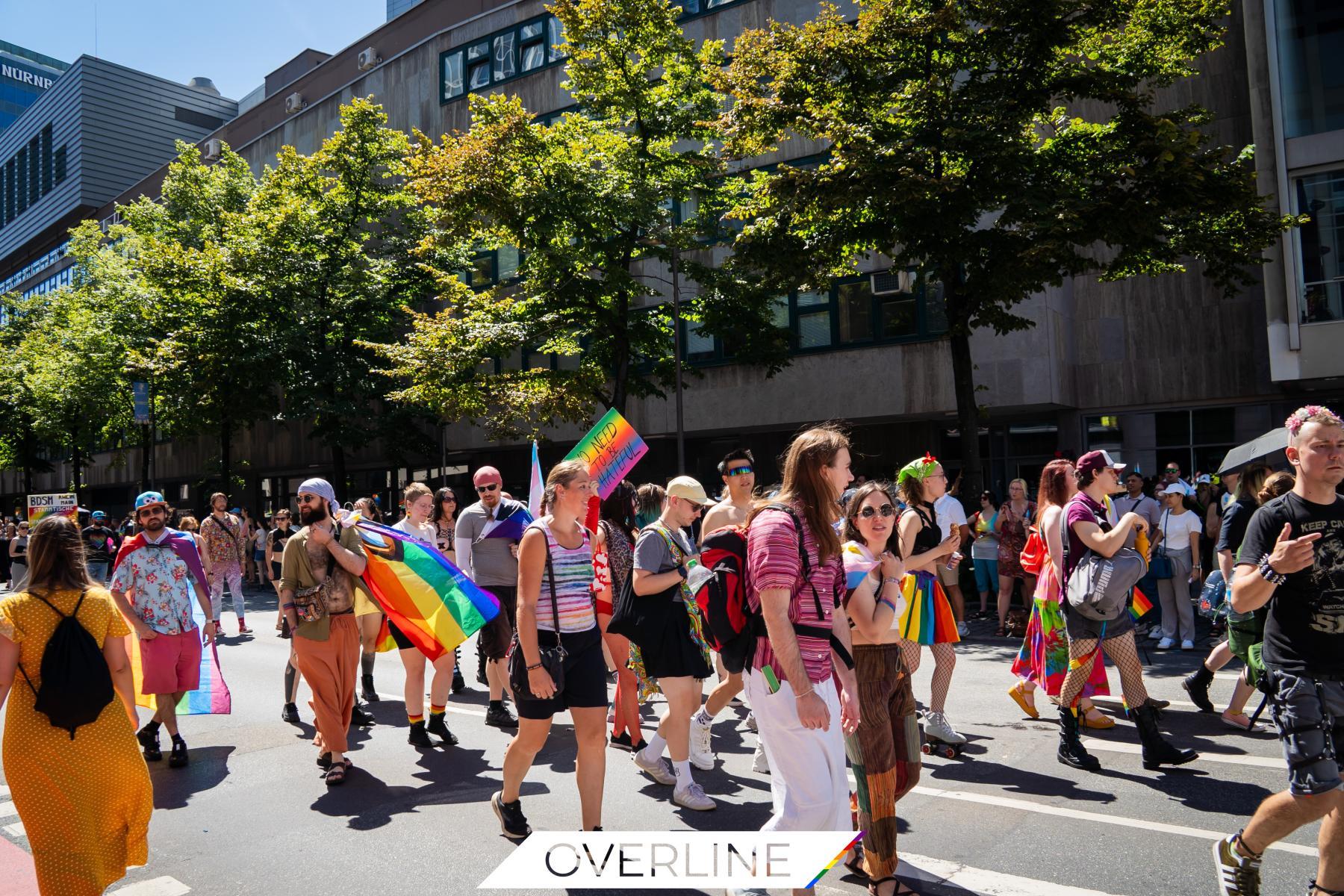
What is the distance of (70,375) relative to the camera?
1382 inches

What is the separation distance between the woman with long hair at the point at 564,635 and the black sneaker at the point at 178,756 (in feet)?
11.5

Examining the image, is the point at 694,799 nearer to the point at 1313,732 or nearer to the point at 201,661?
the point at 1313,732

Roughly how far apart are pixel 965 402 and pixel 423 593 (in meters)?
11.0

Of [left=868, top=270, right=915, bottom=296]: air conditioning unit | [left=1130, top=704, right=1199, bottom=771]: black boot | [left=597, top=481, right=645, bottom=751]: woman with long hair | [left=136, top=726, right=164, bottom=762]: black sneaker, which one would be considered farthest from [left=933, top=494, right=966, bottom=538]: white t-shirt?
[left=868, top=270, right=915, bottom=296]: air conditioning unit

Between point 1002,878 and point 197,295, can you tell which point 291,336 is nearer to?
point 197,295

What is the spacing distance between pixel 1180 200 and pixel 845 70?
518cm

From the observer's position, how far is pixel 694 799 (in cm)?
571

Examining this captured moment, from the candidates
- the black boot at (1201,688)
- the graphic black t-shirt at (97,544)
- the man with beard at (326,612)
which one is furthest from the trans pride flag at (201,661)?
the black boot at (1201,688)

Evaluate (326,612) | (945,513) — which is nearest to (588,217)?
(945,513)

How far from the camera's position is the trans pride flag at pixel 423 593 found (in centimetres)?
707

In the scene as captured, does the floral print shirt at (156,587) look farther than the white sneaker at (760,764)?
Yes

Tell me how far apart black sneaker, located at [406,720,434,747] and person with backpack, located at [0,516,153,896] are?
10.8 feet

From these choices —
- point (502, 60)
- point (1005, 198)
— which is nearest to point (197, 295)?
point (502, 60)

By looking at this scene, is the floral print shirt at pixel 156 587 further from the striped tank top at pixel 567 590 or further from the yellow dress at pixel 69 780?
the striped tank top at pixel 567 590
